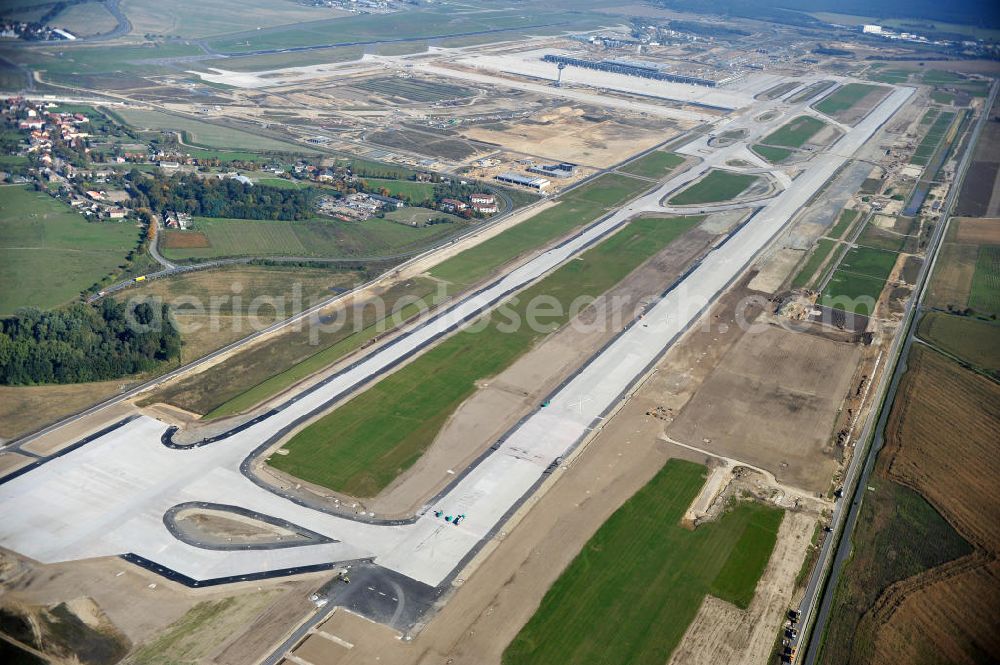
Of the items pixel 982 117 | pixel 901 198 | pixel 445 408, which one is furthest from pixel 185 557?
pixel 982 117

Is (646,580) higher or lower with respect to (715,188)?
lower

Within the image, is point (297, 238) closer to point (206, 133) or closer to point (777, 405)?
point (206, 133)

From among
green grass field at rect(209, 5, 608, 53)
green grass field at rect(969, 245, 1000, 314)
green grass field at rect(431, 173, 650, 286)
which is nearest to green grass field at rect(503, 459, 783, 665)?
green grass field at rect(431, 173, 650, 286)

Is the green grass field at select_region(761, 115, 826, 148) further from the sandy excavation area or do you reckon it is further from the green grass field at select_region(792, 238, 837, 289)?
the sandy excavation area

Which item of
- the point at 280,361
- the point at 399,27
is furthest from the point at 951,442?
the point at 399,27

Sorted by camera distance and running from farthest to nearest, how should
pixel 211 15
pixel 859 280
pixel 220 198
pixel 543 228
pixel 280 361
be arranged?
pixel 211 15 → pixel 220 198 → pixel 543 228 → pixel 859 280 → pixel 280 361

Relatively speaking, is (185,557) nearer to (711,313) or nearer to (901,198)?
(711,313)
